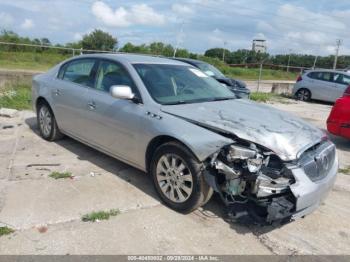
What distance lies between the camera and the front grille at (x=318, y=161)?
12.1 feet

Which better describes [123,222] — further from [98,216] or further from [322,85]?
[322,85]

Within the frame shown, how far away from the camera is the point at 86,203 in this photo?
420 centimetres

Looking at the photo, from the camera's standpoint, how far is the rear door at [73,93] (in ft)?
17.6

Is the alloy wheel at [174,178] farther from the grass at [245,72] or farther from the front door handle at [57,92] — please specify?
the grass at [245,72]

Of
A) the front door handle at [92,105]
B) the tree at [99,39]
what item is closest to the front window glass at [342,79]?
the front door handle at [92,105]

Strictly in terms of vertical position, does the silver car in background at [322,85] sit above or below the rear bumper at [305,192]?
below

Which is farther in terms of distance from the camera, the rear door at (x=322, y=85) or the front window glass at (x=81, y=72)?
the rear door at (x=322, y=85)

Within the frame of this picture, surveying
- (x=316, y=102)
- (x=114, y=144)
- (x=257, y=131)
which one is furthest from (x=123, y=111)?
(x=316, y=102)

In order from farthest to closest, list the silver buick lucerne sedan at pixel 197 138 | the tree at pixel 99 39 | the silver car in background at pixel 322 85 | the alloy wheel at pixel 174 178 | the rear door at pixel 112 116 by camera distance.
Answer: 1. the tree at pixel 99 39
2. the silver car in background at pixel 322 85
3. the rear door at pixel 112 116
4. the alloy wheel at pixel 174 178
5. the silver buick lucerne sedan at pixel 197 138

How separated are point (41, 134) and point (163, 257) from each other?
13.8 feet

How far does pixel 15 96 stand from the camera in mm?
10055

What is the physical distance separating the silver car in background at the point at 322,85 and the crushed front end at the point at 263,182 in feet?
44.6

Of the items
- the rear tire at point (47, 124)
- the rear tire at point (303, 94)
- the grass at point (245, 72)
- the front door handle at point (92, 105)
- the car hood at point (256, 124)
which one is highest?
the car hood at point (256, 124)

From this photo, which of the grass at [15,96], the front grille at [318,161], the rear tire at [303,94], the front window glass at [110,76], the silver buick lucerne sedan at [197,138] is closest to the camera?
the silver buick lucerne sedan at [197,138]
